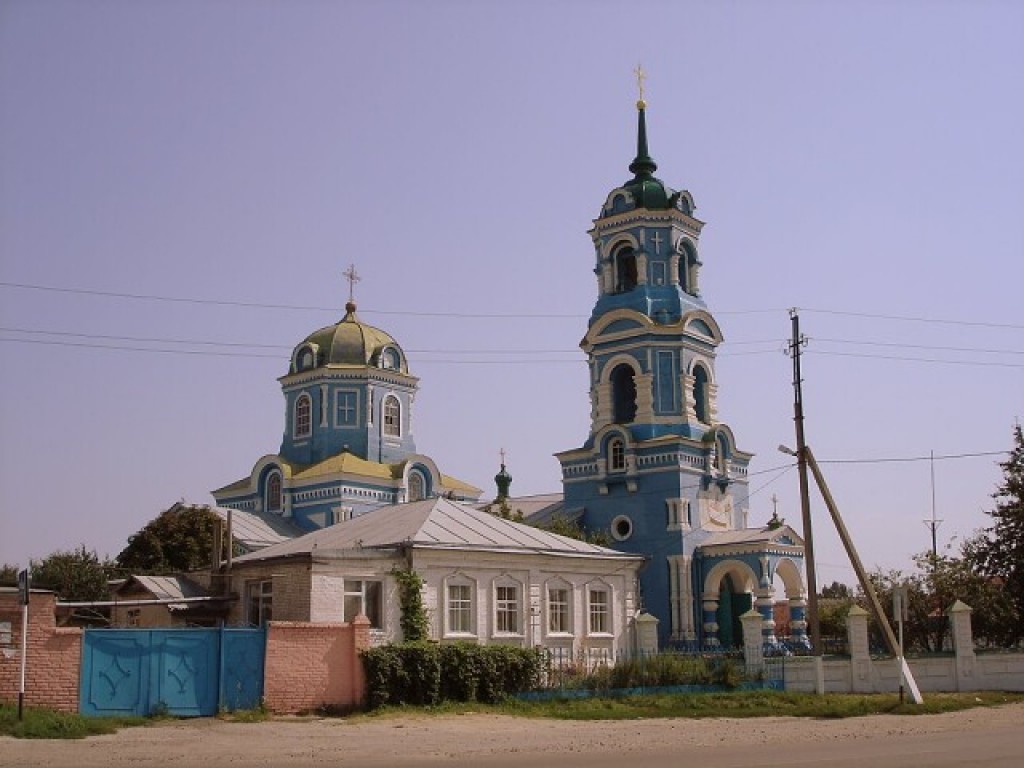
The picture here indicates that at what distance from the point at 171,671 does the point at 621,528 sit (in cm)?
2773

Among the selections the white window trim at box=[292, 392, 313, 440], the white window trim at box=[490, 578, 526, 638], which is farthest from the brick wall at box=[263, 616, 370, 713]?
the white window trim at box=[292, 392, 313, 440]

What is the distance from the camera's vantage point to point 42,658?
21.2 metres

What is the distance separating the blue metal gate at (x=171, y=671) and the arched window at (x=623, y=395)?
28222mm

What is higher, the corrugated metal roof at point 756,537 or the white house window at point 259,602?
the corrugated metal roof at point 756,537

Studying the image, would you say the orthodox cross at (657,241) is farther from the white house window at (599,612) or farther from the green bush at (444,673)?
the green bush at (444,673)

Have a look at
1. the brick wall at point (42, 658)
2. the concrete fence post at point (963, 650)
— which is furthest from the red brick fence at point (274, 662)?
the concrete fence post at point (963, 650)

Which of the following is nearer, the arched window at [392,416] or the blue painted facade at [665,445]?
the blue painted facade at [665,445]

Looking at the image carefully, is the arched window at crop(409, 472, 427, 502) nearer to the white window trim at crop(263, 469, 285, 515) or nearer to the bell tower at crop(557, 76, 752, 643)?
the white window trim at crop(263, 469, 285, 515)

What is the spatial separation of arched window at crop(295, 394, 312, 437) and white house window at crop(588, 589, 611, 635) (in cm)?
2566

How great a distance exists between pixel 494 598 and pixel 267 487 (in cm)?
2721

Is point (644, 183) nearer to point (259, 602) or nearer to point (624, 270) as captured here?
point (624, 270)

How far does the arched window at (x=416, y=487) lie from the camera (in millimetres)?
54531

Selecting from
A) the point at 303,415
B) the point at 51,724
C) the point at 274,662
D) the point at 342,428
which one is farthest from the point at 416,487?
the point at 51,724

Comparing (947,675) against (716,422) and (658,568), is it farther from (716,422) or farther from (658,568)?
(716,422)
